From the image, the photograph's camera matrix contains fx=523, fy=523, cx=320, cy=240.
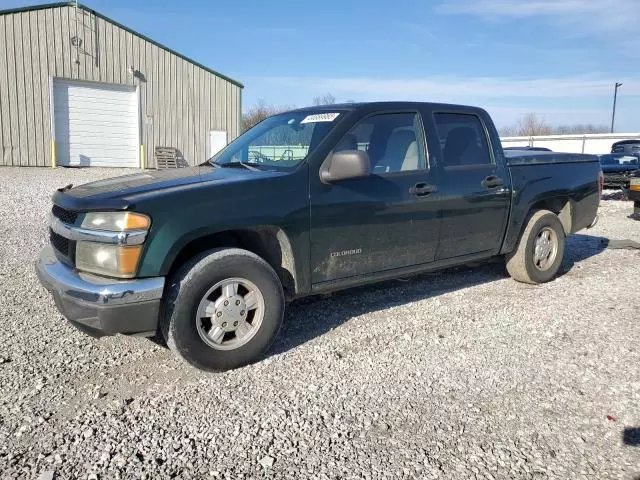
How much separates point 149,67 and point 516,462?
2130 cm

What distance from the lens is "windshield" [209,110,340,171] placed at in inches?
164

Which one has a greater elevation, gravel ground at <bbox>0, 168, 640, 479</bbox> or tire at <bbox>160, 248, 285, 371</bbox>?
tire at <bbox>160, 248, 285, 371</bbox>

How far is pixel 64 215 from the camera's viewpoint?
11.8 ft

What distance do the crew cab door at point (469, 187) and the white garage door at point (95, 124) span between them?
697 inches

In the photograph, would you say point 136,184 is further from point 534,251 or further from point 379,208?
point 534,251

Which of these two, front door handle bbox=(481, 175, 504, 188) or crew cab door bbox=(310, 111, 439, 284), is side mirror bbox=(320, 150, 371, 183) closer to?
crew cab door bbox=(310, 111, 439, 284)

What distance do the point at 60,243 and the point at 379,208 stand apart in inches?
94.1

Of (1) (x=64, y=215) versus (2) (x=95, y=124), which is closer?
(1) (x=64, y=215)

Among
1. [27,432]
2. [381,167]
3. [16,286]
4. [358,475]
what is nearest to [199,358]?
[27,432]

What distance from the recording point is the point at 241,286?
11.9 feet

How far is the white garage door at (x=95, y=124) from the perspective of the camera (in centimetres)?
1902

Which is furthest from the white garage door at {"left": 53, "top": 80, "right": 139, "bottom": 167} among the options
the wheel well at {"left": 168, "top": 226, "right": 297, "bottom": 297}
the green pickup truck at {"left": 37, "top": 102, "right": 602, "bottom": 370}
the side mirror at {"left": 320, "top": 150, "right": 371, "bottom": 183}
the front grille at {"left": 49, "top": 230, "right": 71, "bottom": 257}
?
the side mirror at {"left": 320, "top": 150, "right": 371, "bottom": 183}

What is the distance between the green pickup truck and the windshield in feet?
0.05

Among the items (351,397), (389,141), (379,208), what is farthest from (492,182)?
(351,397)
